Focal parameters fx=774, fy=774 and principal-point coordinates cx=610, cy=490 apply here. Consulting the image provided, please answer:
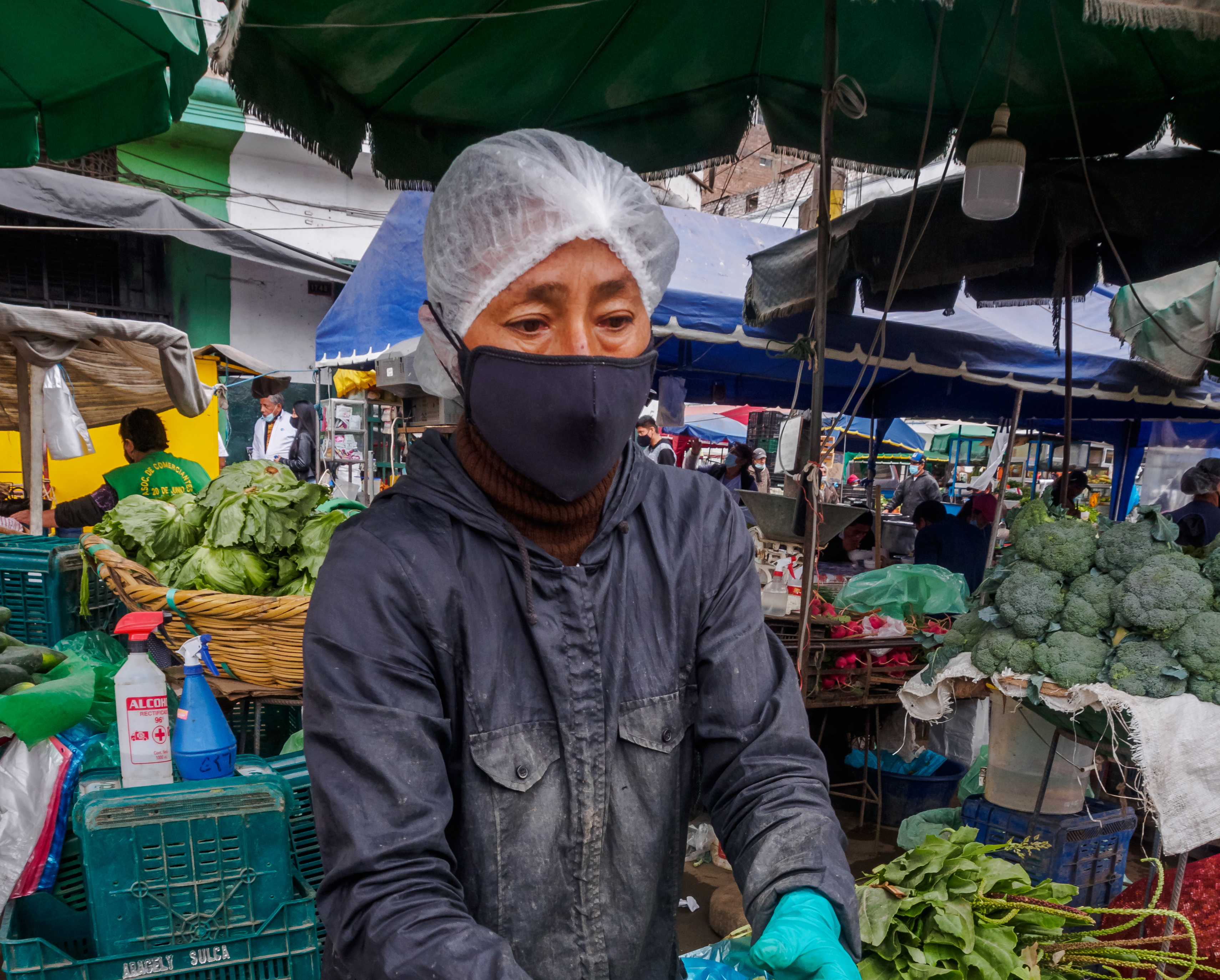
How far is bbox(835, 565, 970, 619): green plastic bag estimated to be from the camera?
4.92 m

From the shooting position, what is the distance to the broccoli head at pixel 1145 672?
2.66 m

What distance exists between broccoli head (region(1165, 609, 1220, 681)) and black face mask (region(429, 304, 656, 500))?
8.29 feet

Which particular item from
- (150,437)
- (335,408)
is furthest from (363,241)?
(150,437)

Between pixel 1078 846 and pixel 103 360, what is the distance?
629 cm

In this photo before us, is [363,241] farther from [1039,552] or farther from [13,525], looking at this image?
[1039,552]

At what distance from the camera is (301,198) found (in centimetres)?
1416

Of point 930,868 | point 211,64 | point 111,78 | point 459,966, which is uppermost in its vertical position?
point 111,78

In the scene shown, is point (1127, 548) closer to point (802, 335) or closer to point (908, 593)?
point (908, 593)

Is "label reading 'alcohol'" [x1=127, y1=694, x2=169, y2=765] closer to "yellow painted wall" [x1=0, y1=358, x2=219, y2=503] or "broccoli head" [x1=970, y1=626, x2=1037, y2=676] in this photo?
"broccoli head" [x1=970, y1=626, x2=1037, y2=676]

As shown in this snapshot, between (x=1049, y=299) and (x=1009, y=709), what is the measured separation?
305 cm

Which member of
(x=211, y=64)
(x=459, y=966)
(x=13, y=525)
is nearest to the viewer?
(x=459, y=966)

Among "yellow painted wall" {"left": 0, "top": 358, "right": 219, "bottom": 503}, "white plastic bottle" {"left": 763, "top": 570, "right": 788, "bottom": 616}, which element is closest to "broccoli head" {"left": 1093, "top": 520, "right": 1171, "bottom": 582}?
"white plastic bottle" {"left": 763, "top": 570, "right": 788, "bottom": 616}

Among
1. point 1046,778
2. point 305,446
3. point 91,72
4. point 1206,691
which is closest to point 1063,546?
point 1206,691

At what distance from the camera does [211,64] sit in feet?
6.74
